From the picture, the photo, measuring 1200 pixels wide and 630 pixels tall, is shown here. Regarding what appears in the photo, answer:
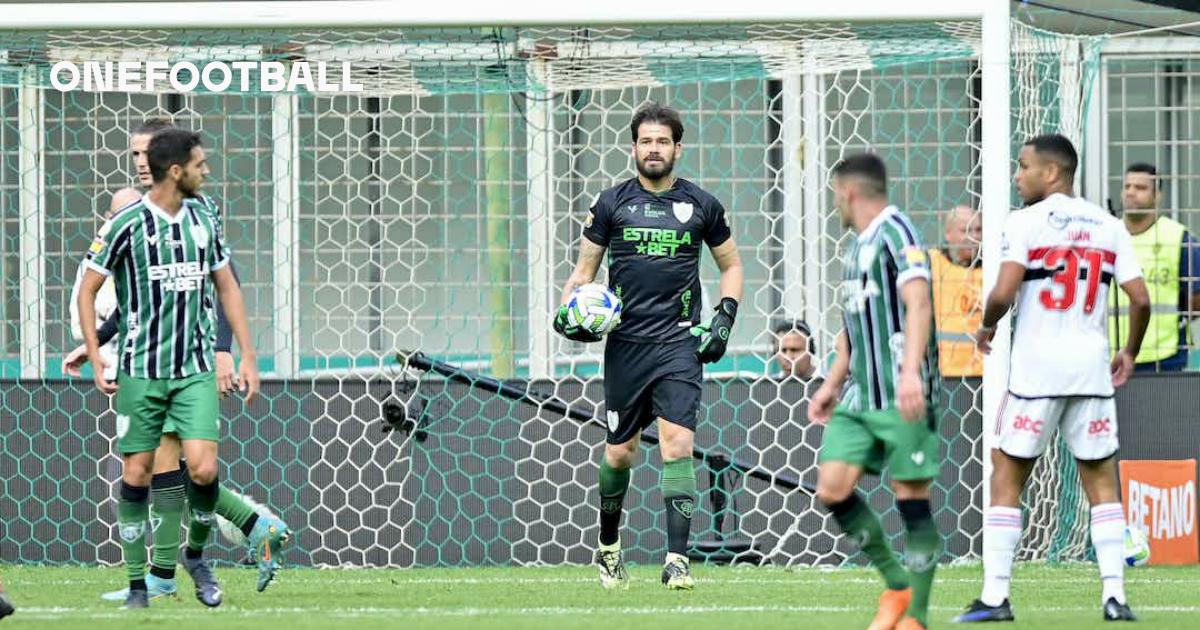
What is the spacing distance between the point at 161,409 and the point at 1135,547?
15.0ft

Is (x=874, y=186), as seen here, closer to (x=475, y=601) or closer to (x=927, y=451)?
(x=927, y=451)

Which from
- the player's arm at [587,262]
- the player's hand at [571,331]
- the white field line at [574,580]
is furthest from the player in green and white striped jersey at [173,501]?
the player's arm at [587,262]

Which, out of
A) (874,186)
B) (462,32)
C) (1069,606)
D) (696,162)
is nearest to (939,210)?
(696,162)

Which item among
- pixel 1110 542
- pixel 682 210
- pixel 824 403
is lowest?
pixel 1110 542

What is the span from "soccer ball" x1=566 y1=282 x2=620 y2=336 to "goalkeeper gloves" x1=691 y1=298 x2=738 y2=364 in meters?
0.37

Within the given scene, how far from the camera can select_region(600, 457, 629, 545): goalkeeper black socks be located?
7.78m

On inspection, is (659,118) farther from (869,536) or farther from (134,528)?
(134,528)

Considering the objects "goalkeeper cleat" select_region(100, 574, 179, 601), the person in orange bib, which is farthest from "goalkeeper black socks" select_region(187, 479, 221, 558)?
the person in orange bib

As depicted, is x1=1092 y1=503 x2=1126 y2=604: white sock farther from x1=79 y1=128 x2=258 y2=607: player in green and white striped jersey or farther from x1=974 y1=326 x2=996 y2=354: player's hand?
x1=79 y1=128 x2=258 y2=607: player in green and white striped jersey

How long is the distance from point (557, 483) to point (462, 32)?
2.28 m

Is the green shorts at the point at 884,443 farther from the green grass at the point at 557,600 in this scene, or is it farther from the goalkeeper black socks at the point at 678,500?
the goalkeeper black socks at the point at 678,500

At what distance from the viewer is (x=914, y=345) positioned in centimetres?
568
